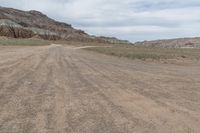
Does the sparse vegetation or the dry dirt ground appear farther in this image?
the sparse vegetation

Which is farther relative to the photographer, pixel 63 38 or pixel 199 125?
pixel 63 38

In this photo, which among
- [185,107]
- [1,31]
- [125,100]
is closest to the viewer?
[185,107]

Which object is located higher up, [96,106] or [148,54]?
[96,106]

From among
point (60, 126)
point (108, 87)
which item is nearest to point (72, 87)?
point (108, 87)

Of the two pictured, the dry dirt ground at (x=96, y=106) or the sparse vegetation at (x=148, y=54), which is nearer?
the dry dirt ground at (x=96, y=106)

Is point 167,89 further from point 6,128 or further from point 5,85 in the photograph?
point 6,128

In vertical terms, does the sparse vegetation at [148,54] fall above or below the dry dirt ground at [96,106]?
below

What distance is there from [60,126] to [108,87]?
5.37 metres

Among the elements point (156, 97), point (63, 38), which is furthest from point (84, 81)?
point (63, 38)

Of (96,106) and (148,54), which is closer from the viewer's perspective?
(96,106)

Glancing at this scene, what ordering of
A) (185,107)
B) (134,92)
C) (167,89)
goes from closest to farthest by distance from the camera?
(185,107), (134,92), (167,89)

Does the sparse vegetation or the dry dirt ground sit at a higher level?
the dry dirt ground

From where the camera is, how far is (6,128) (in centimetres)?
695

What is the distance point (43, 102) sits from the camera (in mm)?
9422
